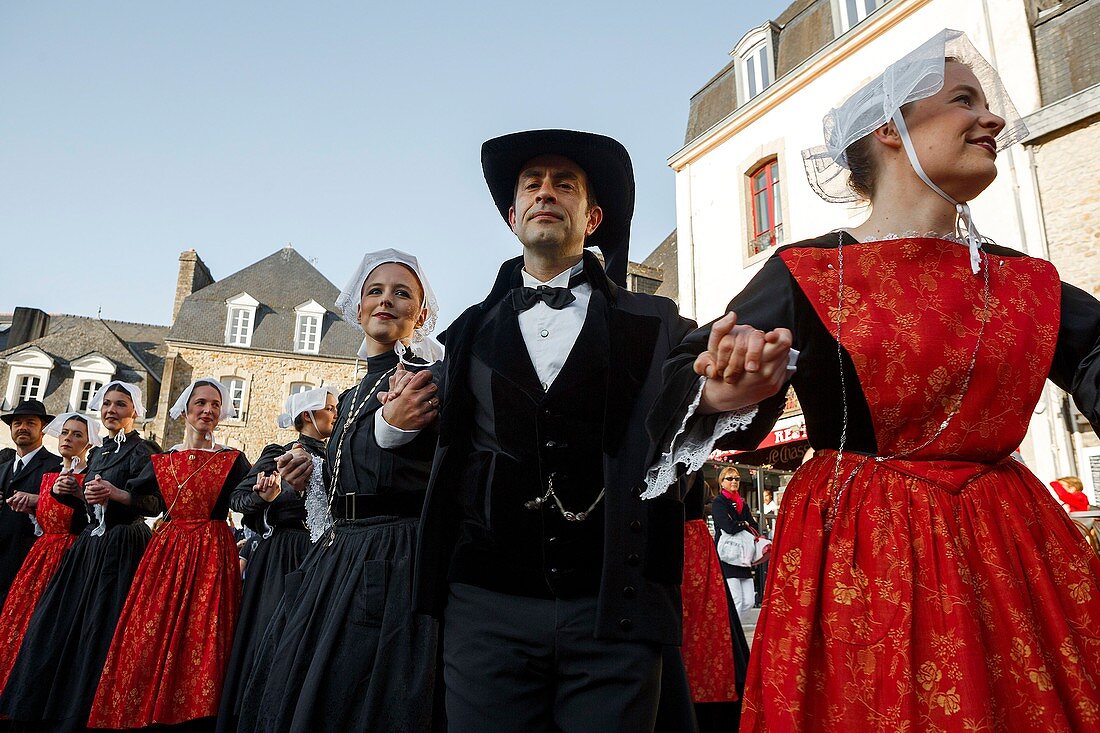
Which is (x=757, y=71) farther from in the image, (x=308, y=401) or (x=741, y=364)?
(x=741, y=364)

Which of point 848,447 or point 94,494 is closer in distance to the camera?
point 848,447

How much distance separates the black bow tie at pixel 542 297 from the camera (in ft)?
7.13

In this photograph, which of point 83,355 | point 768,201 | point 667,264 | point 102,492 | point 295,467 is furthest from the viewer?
point 83,355

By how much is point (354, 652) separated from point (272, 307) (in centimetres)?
2619

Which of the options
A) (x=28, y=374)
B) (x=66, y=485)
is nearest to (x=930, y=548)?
(x=66, y=485)

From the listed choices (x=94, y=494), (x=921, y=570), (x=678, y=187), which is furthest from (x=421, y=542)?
(x=678, y=187)

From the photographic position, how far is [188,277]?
26.7 meters

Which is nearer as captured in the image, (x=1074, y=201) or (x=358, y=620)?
(x=358, y=620)

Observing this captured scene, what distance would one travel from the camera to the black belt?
109 inches

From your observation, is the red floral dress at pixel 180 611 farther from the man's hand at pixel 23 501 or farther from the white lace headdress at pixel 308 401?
the man's hand at pixel 23 501

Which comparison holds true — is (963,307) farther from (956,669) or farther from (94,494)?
(94,494)

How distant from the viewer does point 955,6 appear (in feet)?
36.4

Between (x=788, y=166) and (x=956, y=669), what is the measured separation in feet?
44.0

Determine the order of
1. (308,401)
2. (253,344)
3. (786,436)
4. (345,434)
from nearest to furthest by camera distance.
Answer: (345,434) → (308,401) → (786,436) → (253,344)
